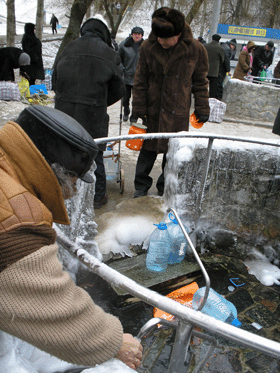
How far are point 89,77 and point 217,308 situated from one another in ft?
7.73

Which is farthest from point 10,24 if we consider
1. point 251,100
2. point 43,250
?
point 43,250

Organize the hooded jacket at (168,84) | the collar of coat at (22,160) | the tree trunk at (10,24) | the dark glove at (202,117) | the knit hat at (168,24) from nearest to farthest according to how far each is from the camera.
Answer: the collar of coat at (22,160)
the knit hat at (168,24)
the hooded jacket at (168,84)
the dark glove at (202,117)
the tree trunk at (10,24)

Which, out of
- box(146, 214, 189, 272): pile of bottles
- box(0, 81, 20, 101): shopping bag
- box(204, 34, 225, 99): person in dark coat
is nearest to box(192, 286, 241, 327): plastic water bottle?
box(146, 214, 189, 272): pile of bottles

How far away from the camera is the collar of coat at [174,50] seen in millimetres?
3490

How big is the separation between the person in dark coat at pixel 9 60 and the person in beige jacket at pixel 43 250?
308 inches

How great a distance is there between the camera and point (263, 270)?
127 inches

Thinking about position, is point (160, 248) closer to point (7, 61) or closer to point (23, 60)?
point (23, 60)

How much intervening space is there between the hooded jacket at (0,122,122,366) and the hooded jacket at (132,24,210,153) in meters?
2.71

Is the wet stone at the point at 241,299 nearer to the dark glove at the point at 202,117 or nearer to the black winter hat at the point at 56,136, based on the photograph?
the dark glove at the point at 202,117

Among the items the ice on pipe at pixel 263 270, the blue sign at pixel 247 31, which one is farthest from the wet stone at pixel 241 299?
the blue sign at pixel 247 31

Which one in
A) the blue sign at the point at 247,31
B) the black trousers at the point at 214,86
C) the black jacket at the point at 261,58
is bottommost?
the black trousers at the point at 214,86

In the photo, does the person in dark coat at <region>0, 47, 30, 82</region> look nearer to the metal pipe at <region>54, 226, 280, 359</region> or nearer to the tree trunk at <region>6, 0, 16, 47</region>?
the tree trunk at <region>6, 0, 16, 47</region>

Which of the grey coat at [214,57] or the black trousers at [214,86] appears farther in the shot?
the black trousers at [214,86]

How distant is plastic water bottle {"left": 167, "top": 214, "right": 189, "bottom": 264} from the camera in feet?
9.87
